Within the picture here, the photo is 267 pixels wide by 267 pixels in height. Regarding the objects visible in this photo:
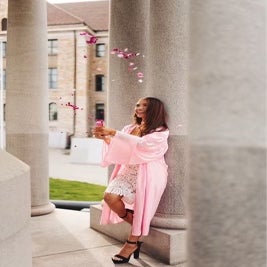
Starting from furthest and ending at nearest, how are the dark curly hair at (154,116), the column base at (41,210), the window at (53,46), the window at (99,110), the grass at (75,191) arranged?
the window at (99,110)
the window at (53,46)
the grass at (75,191)
the column base at (41,210)
the dark curly hair at (154,116)

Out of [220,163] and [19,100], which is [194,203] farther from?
[19,100]

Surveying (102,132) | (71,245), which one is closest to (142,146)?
(102,132)

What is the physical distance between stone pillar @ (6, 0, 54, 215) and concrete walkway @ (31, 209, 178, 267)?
1.08 meters

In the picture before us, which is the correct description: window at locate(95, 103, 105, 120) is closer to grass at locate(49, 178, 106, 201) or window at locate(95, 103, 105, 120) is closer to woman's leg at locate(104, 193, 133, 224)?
grass at locate(49, 178, 106, 201)

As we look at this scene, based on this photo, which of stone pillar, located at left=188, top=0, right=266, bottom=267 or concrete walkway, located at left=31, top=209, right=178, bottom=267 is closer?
stone pillar, located at left=188, top=0, right=266, bottom=267

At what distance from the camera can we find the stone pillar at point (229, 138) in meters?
2.88

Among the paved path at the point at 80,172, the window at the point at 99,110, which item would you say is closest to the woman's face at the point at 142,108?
the paved path at the point at 80,172

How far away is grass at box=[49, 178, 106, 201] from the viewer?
20391 mm

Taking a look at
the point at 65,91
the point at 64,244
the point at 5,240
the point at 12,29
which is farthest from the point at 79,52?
the point at 5,240

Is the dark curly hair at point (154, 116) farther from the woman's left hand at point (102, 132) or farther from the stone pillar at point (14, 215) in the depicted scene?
the stone pillar at point (14, 215)

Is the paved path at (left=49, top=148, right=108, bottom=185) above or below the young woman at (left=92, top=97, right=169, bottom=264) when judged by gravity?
below

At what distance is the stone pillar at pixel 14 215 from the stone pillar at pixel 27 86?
5958 millimetres

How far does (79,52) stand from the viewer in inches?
2128

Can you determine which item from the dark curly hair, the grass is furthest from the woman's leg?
the grass
